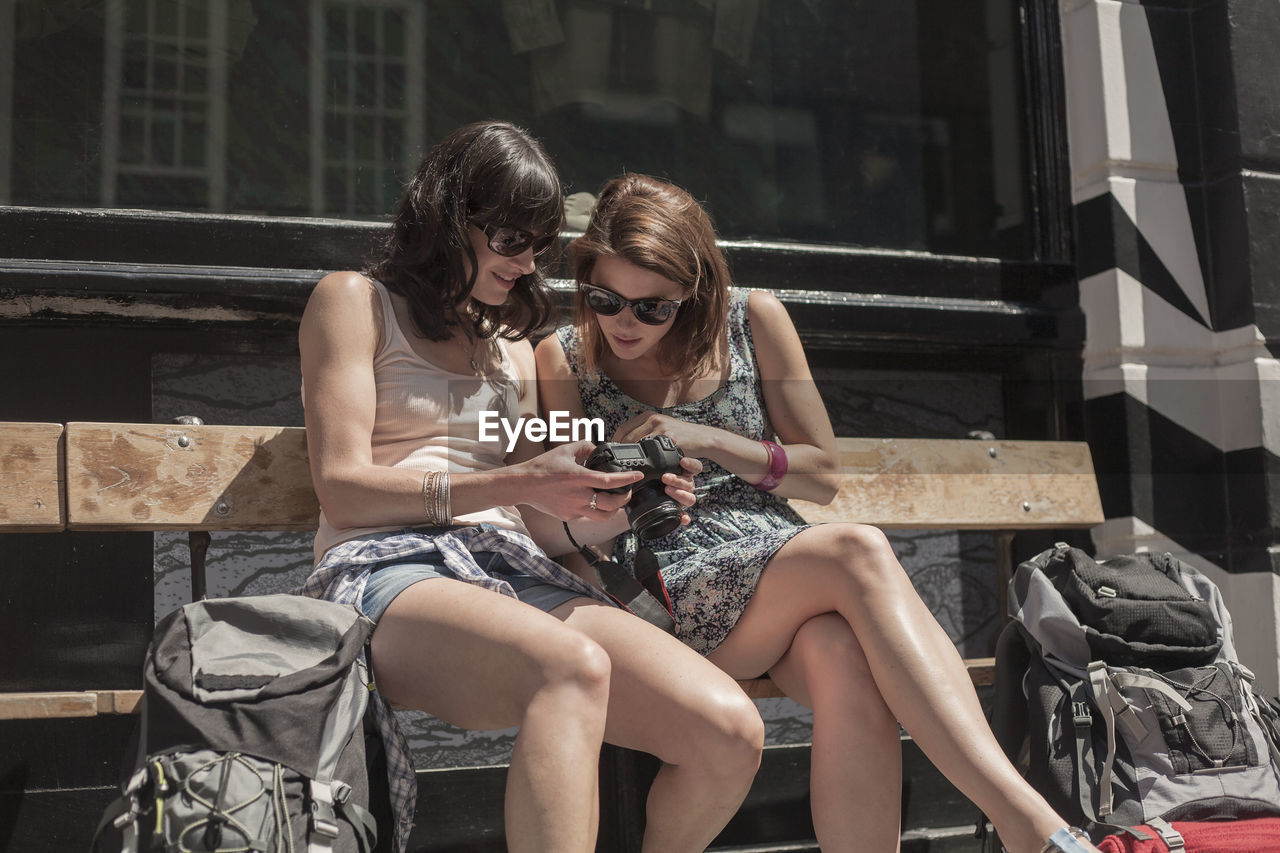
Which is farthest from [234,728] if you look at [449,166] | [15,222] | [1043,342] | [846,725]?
[1043,342]

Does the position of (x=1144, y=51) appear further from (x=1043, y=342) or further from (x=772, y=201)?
(x=772, y=201)

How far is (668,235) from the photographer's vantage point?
2.70m

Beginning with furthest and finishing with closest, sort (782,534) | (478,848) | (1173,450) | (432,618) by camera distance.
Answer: (1173,450), (478,848), (782,534), (432,618)

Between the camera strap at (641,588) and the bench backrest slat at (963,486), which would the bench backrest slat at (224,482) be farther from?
the camera strap at (641,588)

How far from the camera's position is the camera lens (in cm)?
237

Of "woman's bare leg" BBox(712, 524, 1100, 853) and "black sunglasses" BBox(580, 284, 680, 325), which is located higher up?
"black sunglasses" BBox(580, 284, 680, 325)

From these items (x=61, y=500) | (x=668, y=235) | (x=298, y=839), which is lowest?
(x=298, y=839)

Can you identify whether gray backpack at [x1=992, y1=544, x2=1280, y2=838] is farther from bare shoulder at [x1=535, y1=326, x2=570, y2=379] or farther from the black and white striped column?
the black and white striped column

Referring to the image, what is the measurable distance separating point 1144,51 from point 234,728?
3.85 m

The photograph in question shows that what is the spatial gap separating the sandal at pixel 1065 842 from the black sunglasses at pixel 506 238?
1.62 meters

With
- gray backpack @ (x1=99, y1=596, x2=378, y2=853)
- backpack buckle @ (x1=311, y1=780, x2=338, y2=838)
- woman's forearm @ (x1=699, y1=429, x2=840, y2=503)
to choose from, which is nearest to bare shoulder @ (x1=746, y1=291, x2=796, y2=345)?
woman's forearm @ (x1=699, y1=429, x2=840, y2=503)

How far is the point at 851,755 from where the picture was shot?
219cm

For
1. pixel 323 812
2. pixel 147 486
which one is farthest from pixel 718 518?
pixel 147 486

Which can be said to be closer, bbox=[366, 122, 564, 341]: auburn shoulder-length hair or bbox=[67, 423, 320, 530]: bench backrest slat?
bbox=[366, 122, 564, 341]: auburn shoulder-length hair
